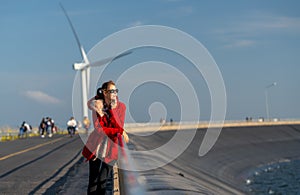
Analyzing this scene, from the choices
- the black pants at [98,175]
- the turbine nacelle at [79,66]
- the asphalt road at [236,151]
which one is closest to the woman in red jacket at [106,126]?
the black pants at [98,175]

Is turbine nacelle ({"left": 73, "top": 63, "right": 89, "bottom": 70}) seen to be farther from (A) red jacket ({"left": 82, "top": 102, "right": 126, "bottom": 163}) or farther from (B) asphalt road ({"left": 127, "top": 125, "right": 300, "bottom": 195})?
(A) red jacket ({"left": 82, "top": 102, "right": 126, "bottom": 163})

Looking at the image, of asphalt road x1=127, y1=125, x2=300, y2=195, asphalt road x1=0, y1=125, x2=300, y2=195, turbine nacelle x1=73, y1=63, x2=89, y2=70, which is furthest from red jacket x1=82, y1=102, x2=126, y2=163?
turbine nacelle x1=73, y1=63, x2=89, y2=70

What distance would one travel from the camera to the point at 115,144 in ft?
23.6

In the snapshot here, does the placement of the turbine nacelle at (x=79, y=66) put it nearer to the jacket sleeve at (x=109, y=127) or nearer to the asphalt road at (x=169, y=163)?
the asphalt road at (x=169, y=163)

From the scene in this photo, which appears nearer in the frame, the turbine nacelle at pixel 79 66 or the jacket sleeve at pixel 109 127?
the jacket sleeve at pixel 109 127

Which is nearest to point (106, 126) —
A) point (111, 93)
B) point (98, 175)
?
point (111, 93)

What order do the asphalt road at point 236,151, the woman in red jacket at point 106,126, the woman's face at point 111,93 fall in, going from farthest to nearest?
the asphalt road at point 236,151
the woman in red jacket at point 106,126
the woman's face at point 111,93

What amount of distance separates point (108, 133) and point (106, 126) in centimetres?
10

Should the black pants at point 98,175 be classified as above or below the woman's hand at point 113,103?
below

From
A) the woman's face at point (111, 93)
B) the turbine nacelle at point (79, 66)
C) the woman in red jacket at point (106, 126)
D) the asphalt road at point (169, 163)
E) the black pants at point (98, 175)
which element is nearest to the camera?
the woman's face at point (111, 93)

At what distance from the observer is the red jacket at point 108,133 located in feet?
23.0

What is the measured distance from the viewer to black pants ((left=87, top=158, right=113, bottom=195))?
7.41m

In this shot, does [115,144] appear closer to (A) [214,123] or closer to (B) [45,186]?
(B) [45,186]

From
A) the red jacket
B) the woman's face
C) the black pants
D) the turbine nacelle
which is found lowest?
the black pants
